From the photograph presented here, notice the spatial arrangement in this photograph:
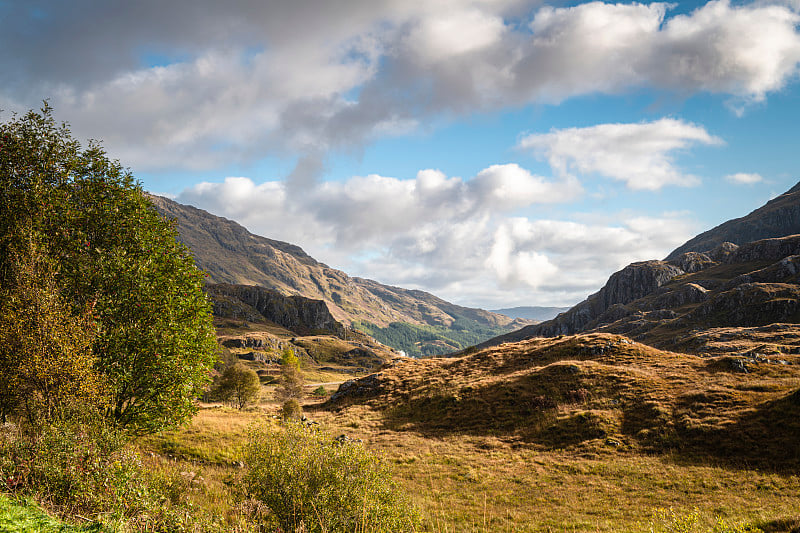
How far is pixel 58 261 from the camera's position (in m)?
20.0

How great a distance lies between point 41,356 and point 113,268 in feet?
18.8

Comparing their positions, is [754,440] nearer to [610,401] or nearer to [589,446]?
[589,446]

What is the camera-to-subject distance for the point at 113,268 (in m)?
20.8

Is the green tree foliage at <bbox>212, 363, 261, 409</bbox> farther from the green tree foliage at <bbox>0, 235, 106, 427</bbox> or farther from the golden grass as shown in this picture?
the green tree foliage at <bbox>0, 235, 106, 427</bbox>

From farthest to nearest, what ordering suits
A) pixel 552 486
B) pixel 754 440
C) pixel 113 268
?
pixel 754 440
pixel 552 486
pixel 113 268

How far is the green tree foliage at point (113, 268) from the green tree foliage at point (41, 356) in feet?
5.02

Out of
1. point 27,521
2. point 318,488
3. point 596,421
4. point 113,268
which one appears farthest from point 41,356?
point 596,421

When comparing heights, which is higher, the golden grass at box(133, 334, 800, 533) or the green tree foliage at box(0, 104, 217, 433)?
the green tree foliage at box(0, 104, 217, 433)

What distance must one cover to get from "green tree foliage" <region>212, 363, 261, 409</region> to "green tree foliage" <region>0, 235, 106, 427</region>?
63230mm

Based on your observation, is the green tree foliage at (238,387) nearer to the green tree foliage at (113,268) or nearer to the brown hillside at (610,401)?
the brown hillside at (610,401)

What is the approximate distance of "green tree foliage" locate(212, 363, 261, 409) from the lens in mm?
76125

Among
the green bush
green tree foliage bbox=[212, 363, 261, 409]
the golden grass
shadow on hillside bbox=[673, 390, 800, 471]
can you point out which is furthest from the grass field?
green tree foliage bbox=[212, 363, 261, 409]

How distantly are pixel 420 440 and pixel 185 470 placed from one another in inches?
1205

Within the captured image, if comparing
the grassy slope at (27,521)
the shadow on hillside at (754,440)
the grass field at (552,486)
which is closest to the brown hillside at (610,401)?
the shadow on hillside at (754,440)
